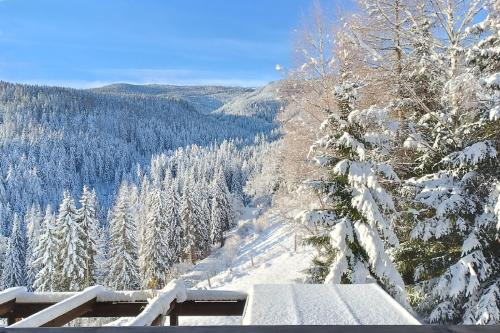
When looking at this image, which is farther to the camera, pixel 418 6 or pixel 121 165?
pixel 121 165

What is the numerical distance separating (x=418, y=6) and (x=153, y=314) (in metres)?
11.2

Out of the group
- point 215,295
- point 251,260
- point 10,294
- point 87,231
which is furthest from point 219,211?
point 10,294

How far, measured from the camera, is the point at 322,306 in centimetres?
311

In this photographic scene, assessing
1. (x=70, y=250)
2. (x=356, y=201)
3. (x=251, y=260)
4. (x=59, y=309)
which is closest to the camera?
(x=59, y=309)

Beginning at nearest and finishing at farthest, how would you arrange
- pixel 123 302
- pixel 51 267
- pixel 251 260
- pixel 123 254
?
pixel 123 302 → pixel 51 267 → pixel 123 254 → pixel 251 260

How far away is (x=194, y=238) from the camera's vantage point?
55406 mm

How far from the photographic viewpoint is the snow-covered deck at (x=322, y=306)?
9.07ft

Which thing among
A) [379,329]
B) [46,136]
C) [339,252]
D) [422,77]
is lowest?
[339,252]

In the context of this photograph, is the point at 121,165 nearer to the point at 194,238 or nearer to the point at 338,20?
the point at 194,238

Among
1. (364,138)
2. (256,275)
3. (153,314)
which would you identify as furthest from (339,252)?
(256,275)

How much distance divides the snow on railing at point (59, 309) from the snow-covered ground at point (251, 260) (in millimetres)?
12182

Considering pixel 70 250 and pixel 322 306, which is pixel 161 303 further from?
pixel 70 250

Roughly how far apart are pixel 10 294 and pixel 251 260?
40779 millimetres

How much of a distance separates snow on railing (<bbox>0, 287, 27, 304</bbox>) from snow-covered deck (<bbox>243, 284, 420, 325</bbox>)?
2237 mm
